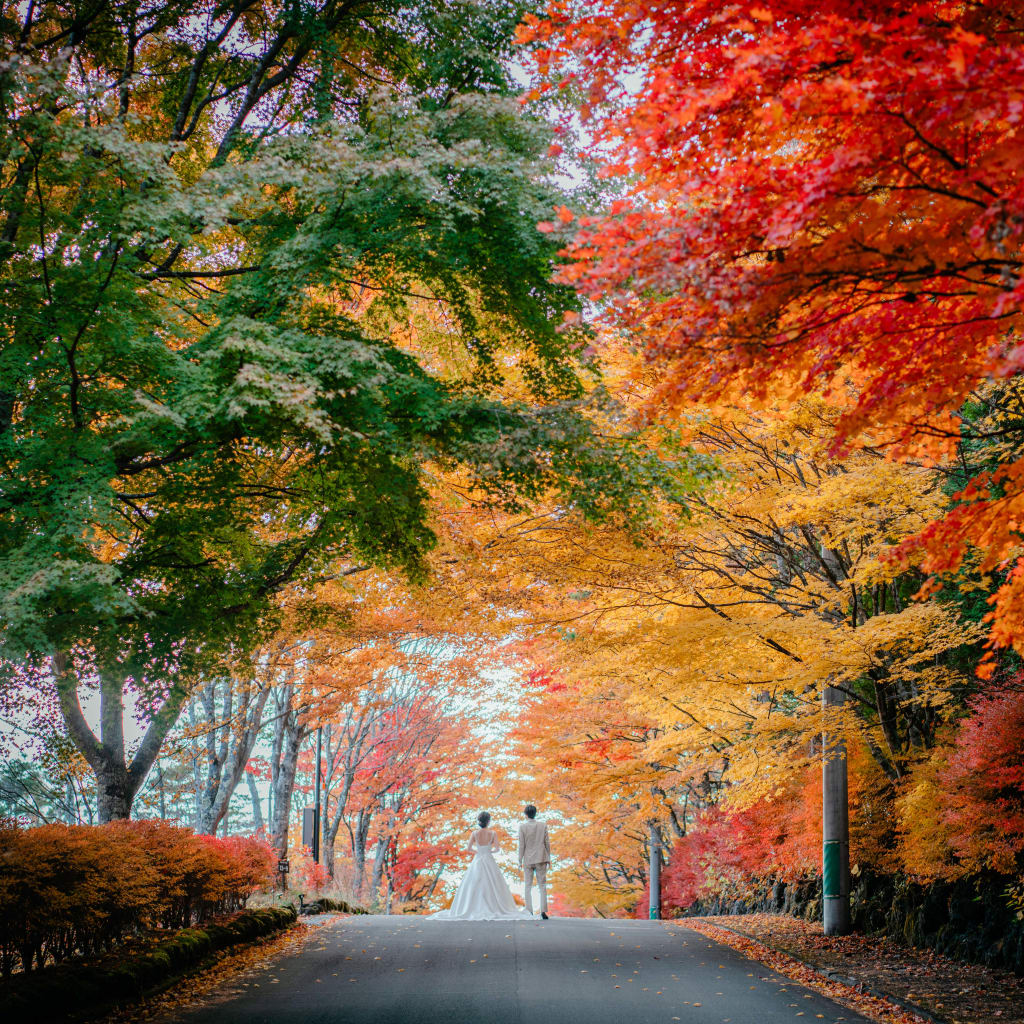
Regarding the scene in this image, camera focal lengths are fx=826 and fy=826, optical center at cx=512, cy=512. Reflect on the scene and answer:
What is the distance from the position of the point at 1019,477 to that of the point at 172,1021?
648 cm

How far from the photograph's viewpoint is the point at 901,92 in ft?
11.8

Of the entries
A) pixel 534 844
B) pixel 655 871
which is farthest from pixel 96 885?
pixel 655 871

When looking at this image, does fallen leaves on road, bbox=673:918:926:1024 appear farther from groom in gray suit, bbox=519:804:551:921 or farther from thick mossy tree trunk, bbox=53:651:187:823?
thick mossy tree trunk, bbox=53:651:187:823

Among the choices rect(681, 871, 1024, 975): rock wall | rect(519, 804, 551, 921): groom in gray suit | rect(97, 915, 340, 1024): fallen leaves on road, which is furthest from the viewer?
rect(519, 804, 551, 921): groom in gray suit

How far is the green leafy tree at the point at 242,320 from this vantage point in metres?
6.18

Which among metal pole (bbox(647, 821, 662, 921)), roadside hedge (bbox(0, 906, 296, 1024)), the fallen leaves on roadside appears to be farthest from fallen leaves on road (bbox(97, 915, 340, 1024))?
metal pole (bbox(647, 821, 662, 921))

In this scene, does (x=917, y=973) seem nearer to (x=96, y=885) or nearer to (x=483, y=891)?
(x=96, y=885)

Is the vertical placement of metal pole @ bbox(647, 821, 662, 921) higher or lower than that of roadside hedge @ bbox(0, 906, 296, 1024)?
lower

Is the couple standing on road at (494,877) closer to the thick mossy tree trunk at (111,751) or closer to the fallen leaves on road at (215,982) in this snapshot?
the fallen leaves on road at (215,982)

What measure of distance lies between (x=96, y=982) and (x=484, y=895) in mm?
8781

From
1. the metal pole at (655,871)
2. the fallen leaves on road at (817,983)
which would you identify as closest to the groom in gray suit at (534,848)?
the fallen leaves on road at (817,983)

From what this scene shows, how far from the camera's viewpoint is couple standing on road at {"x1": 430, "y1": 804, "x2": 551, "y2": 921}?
13.3m

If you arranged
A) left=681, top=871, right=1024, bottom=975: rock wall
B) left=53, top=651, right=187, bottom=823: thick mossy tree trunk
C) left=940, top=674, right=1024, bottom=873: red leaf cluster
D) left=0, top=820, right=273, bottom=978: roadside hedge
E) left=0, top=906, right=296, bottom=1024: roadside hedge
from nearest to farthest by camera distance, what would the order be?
left=0, top=906, right=296, bottom=1024: roadside hedge, left=0, top=820, right=273, bottom=978: roadside hedge, left=940, top=674, right=1024, bottom=873: red leaf cluster, left=681, top=871, right=1024, bottom=975: rock wall, left=53, top=651, right=187, bottom=823: thick mossy tree trunk

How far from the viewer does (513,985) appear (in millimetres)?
7176
